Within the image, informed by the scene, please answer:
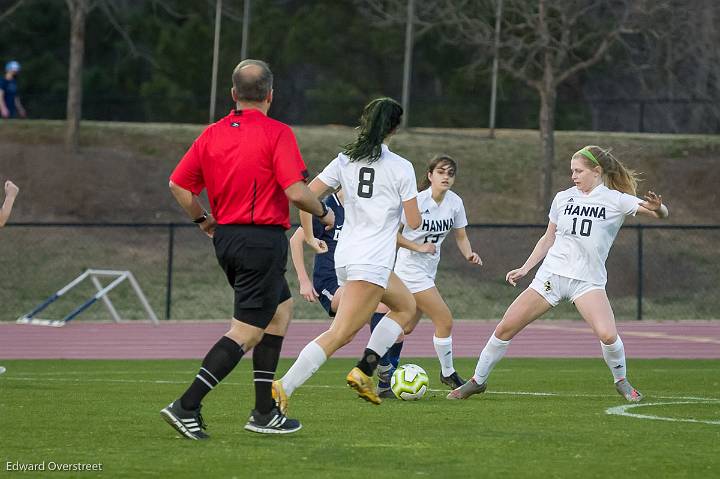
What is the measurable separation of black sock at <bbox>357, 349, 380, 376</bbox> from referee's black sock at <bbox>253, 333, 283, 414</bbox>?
130 cm

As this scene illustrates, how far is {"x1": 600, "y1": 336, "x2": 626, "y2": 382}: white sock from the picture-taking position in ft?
36.0

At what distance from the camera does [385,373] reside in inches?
453

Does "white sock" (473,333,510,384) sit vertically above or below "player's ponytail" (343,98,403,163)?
below

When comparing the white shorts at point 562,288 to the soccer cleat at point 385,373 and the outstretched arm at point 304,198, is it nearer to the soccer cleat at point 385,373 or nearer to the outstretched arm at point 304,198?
the soccer cleat at point 385,373

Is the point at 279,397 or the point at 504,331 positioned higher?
the point at 504,331

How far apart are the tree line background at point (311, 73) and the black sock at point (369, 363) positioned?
2955 centimetres

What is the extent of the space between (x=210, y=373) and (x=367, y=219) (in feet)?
6.25

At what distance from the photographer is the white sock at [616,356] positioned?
36.0ft

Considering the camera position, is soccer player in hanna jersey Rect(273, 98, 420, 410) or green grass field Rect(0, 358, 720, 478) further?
soccer player in hanna jersey Rect(273, 98, 420, 410)

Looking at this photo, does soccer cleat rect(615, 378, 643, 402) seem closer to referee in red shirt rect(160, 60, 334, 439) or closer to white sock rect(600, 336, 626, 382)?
white sock rect(600, 336, 626, 382)

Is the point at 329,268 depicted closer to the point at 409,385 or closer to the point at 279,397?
the point at 409,385

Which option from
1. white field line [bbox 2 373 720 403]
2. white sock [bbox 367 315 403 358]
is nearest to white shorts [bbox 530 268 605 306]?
white field line [bbox 2 373 720 403]

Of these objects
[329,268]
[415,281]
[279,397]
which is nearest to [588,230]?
[415,281]

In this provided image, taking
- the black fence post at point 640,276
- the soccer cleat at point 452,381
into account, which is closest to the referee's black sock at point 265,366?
the soccer cleat at point 452,381
